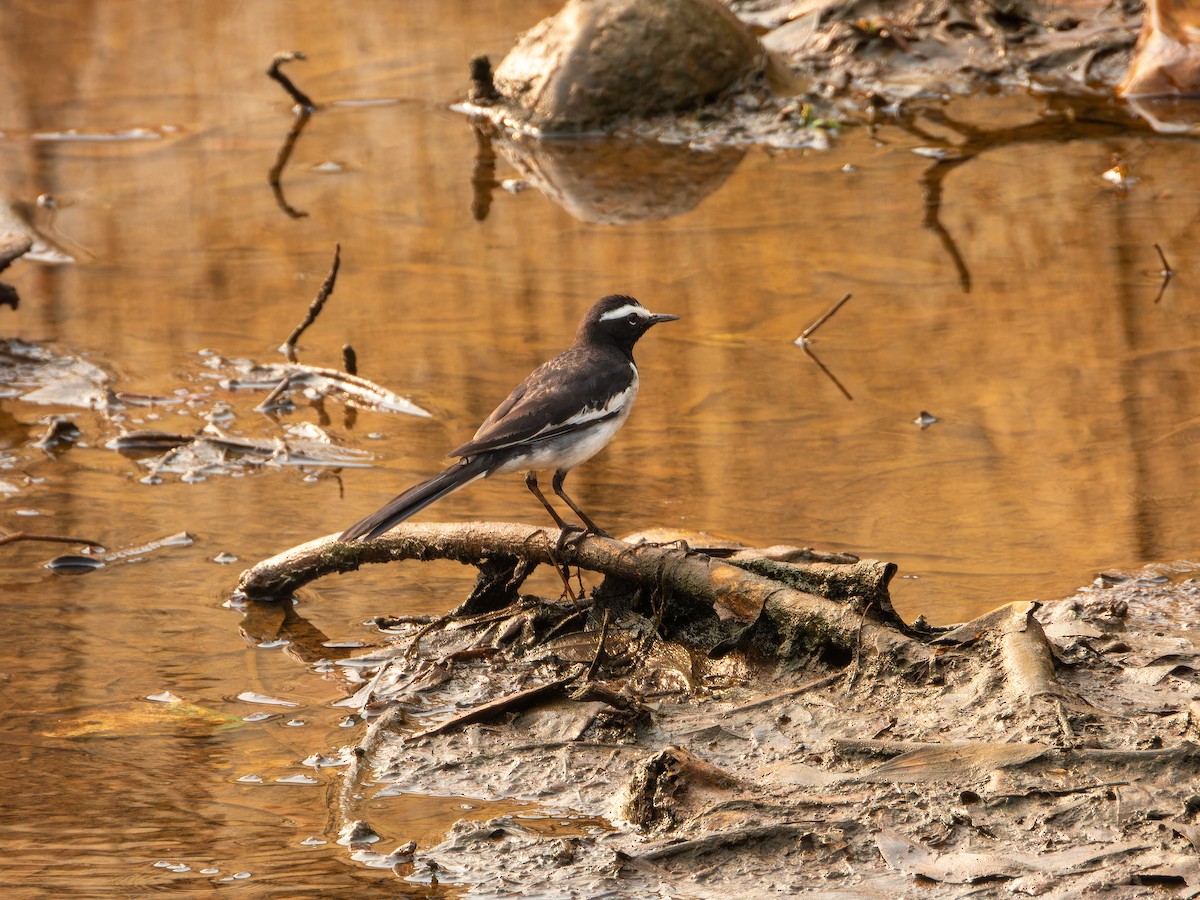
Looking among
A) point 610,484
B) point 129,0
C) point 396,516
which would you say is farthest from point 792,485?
point 129,0

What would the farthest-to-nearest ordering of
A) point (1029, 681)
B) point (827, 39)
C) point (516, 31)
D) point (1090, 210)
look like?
point (516, 31) → point (827, 39) → point (1090, 210) → point (1029, 681)

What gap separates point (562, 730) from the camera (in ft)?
17.0

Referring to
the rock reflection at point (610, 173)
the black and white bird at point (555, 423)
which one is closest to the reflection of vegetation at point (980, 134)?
the rock reflection at point (610, 173)

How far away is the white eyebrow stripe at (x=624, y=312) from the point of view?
22.9 feet

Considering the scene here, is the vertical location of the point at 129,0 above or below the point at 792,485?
above

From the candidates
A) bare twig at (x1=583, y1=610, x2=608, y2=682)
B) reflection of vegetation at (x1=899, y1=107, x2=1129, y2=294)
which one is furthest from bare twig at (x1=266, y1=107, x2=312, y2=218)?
bare twig at (x1=583, y1=610, x2=608, y2=682)

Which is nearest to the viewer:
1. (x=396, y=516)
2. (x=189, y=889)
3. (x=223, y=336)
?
(x=189, y=889)

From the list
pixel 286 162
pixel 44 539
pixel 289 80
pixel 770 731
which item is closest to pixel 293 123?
pixel 289 80

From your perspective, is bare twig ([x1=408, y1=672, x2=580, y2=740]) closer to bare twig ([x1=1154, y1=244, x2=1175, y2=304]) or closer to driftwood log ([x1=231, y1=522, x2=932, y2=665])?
driftwood log ([x1=231, y1=522, x2=932, y2=665])

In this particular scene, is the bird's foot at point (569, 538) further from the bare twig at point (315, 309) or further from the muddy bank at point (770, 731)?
the bare twig at point (315, 309)

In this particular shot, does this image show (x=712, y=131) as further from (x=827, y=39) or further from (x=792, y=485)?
(x=792, y=485)

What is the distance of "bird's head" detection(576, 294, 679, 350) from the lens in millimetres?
6965

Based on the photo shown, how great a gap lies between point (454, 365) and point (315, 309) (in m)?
0.94

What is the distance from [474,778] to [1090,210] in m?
8.09
